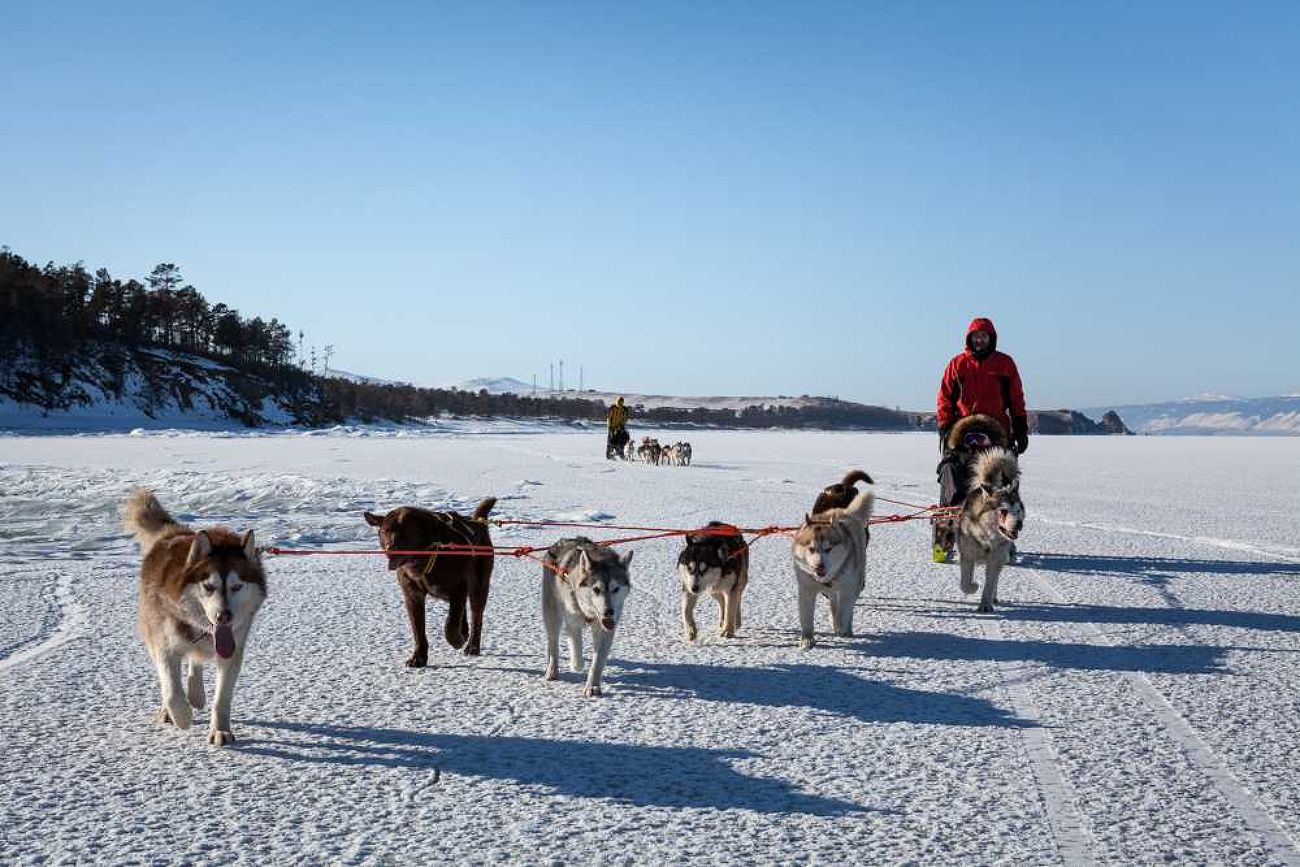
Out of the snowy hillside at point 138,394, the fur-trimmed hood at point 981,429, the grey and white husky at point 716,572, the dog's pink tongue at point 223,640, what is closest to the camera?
the dog's pink tongue at point 223,640

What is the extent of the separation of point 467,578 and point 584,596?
94 centimetres

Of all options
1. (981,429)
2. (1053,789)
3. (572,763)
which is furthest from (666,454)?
(1053,789)

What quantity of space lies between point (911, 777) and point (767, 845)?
0.84m

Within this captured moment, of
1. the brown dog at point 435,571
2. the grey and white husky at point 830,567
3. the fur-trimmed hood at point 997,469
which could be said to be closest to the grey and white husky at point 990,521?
the fur-trimmed hood at point 997,469

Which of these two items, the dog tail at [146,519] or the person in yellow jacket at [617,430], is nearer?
the dog tail at [146,519]

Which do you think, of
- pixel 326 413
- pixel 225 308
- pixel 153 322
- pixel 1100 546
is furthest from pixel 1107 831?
pixel 225 308

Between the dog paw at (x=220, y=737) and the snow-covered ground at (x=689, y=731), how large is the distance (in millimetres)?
89

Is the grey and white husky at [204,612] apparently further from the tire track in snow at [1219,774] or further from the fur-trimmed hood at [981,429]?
the fur-trimmed hood at [981,429]

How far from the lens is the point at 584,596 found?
480 cm

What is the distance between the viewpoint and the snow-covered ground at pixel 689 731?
304cm

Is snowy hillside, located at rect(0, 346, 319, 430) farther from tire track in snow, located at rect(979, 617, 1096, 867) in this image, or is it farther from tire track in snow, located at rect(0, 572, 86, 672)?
tire track in snow, located at rect(979, 617, 1096, 867)

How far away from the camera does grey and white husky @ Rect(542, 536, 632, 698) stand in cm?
469

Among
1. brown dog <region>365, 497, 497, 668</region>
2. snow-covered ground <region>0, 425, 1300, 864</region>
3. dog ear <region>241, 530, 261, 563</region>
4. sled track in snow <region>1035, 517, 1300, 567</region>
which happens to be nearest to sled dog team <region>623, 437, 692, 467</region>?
sled track in snow <region>1035, 517, 1300, 567</region>

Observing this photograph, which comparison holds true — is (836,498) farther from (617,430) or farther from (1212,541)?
(617,430)
